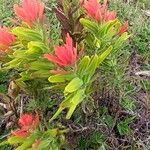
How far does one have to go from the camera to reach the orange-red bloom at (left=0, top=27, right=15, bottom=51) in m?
2.27

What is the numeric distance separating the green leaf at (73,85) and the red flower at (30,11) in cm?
36

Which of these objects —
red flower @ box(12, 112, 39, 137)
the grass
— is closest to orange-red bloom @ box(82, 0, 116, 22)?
the grass

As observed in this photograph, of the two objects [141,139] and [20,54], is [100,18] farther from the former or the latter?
[141,139]

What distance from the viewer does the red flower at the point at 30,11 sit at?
6.95 feet

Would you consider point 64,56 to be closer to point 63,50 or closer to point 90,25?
point 63,50

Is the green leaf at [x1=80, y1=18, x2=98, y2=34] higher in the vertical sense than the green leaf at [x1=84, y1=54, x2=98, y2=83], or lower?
higher

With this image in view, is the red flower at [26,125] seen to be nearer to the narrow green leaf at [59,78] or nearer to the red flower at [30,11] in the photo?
the narrow green leaf at [59,78]

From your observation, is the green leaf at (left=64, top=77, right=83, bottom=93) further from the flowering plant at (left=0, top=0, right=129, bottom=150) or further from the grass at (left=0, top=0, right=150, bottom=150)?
the grass at (left=0, top=0, right=150, bottom=150)

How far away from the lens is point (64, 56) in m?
1.94

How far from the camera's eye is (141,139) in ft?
8.52

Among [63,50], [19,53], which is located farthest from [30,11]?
[63,50]

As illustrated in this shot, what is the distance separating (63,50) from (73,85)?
0.61 feet

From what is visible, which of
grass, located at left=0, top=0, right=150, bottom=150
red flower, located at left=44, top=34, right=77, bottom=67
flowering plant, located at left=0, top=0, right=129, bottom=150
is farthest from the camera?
grass, located at left=0, top=0, right=150, bottom=150

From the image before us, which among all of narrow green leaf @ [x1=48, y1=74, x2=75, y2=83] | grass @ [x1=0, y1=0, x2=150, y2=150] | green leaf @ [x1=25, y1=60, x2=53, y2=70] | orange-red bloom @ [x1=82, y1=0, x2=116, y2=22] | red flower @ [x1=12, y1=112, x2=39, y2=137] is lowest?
grass @ [x1=0, y1=0, x2=150, y2=150]
